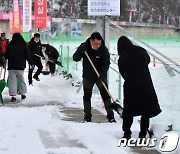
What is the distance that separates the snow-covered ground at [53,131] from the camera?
510 centimetres

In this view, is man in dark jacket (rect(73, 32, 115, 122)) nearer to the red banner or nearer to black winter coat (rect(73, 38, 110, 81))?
black winter coat (rect(73, 38, 110, 81))

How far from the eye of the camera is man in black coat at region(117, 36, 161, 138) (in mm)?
5180

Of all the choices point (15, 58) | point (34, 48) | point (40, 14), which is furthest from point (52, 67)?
point (15, 58)

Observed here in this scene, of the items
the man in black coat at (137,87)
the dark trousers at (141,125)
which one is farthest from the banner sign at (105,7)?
the dark trousers at (141,125)

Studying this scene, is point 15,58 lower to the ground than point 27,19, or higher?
lower

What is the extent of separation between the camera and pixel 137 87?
5219 mm

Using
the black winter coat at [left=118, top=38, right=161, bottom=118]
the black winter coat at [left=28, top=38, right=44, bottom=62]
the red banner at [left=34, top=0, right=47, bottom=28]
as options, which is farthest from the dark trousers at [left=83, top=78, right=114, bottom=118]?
the red banner at [left=34, top=0, right=47, bottom=28]

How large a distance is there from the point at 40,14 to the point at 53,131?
459 inches

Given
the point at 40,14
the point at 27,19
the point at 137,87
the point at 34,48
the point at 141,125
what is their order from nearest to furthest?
the point at 137,87, the point at 141,125, the point at 34,48, the point at 40,14, the point at 27,19

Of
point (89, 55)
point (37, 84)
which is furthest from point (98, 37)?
point (37, 84)

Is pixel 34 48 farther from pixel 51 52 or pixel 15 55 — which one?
pixel 15 55

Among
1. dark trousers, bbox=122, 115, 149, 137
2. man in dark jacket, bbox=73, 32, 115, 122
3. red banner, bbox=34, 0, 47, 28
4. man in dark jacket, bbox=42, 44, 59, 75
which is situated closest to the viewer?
dark trousers, bbox=122, 115, 149, 137

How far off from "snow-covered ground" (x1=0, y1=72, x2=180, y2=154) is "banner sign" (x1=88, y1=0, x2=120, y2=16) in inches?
Answer: 78.3

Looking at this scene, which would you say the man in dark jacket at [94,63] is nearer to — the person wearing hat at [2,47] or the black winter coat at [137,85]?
the black winter coat at [137,85]
